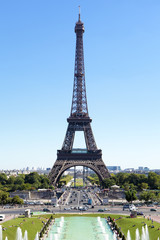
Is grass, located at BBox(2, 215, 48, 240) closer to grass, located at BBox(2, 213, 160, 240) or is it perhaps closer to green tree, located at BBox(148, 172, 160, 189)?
grass, located at BBox(2, 213, 160, 240)

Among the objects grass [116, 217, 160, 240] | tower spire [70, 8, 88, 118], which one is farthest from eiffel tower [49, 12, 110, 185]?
grass [116, 217, 160, 240]

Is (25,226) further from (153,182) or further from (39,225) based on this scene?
(153,182)

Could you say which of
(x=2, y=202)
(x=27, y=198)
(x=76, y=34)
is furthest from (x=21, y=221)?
(x=76, y=34)

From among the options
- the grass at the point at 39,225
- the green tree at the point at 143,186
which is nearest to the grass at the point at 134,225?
the grass at the point at 39,225

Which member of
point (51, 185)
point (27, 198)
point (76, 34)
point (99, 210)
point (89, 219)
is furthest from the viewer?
point (76, 34)

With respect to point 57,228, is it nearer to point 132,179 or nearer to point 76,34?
point 132,179

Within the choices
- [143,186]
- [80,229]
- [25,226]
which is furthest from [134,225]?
[143,186]

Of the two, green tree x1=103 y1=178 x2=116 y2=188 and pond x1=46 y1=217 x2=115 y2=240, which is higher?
green tree x1=103 y1=178 x2=116 y2=188

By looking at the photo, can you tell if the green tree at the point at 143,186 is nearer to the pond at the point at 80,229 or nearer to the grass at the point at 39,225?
the grass at the point at 39,225
